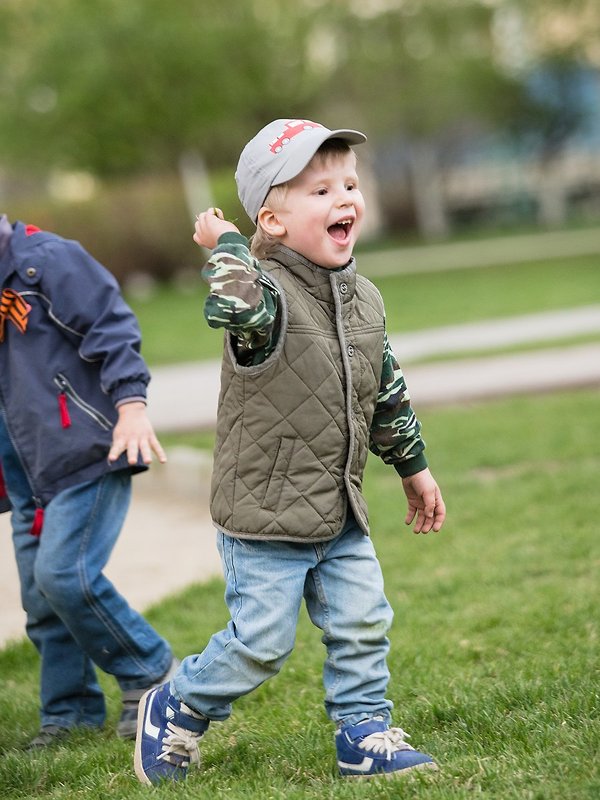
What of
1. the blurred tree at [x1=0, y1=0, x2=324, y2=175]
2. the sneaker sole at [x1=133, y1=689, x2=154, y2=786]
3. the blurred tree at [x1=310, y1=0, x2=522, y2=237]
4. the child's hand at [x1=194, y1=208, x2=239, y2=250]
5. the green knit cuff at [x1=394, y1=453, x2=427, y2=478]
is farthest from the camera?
the blurred tree at [x1=310, y1=0, x2=522, y2=237]

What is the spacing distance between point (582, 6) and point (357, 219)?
23099 mm

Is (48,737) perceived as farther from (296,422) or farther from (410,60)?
(410,60)

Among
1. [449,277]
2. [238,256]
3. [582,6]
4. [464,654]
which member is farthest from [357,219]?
[582,6]

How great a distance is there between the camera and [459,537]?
577 cm

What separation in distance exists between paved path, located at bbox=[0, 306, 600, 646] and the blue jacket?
1.68 m

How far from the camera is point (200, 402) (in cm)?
969

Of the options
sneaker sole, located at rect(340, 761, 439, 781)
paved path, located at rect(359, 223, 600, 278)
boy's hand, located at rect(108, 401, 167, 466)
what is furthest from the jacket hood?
paved path, located at rect(359, 223, 600, 278)

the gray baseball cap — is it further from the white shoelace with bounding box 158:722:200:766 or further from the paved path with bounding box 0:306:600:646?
the paved path with bounding box 0:306:600:646

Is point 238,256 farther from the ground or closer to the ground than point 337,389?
farther from the ground

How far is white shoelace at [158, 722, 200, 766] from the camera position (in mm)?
3174

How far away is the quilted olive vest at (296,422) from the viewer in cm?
297

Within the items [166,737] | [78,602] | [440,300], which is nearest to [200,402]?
[78,602]

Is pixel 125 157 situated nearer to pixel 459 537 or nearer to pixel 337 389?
pixel 459 537

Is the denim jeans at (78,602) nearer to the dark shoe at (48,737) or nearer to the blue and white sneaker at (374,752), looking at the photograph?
the dark shoe at (48,737)
